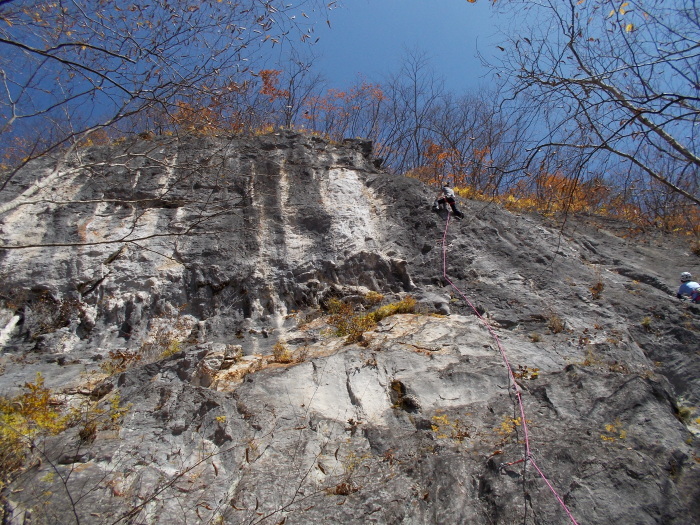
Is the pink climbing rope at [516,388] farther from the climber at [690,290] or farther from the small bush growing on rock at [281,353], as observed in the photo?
the climber at [690,290]

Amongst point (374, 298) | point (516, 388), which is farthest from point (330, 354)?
point (516, 388)

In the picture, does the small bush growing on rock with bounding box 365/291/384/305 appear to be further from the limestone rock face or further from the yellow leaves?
the yellow leaves

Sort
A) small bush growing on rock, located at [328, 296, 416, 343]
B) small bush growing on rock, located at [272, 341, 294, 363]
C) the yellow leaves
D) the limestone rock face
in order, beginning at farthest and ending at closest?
small bush growing on rock, located at [328, 296, 416, 343], small bush growing on rock, located at [272, 341, 294, 363], the yellow leaves, the limestone rock face

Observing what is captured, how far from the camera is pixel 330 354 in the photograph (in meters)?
6.23

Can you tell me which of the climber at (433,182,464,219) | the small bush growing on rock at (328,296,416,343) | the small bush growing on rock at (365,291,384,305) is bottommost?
the small bush growing on rock at (328,296,416,343)

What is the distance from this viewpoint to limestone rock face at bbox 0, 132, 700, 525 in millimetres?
3988

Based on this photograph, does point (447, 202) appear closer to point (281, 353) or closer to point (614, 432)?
point (281, 353)

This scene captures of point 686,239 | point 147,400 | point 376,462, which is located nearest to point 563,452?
point 376,462

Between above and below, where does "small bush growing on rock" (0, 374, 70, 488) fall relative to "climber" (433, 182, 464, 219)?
below

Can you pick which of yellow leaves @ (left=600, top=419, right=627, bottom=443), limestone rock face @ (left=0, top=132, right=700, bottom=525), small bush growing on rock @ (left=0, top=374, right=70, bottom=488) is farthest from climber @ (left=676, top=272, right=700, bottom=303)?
small bush growing on rock @ (left=0, top=374, right=70, bottom=488)

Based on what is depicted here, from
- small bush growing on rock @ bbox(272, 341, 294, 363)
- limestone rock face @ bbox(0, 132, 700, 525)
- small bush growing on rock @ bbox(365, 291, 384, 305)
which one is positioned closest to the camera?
limestone rock face @ bbox(0, 132, 700, 525)

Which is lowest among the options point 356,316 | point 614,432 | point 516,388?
point 614,432

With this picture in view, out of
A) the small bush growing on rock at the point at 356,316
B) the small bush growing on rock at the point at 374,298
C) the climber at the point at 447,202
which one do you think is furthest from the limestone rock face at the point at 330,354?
the climber at the point at 447,202

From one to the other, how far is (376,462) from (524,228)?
25.2 feet
